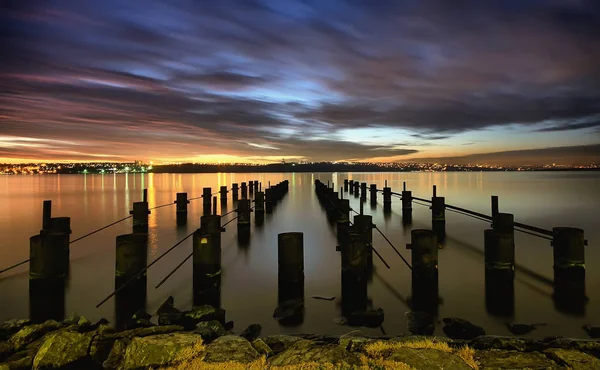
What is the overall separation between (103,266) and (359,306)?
839cm

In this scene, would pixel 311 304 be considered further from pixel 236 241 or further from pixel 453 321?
pixel 236 241

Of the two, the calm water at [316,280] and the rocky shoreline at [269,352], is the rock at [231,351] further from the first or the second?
the calm water at [316,280]

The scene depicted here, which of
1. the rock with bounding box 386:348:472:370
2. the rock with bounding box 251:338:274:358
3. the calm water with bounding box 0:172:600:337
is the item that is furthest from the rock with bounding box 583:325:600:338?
the rock with bounding box 251:338:274:358

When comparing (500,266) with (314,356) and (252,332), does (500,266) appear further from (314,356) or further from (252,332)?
(314,356)

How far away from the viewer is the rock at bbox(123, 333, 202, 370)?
15.1 ft

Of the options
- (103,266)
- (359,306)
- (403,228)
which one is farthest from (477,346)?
(403,228)

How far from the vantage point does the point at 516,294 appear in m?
8.77

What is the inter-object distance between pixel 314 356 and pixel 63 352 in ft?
11.1

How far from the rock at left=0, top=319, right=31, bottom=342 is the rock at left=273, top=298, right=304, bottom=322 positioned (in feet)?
14.7

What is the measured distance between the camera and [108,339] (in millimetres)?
5297

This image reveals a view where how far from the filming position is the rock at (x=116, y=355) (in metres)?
4.83

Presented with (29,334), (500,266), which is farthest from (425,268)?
(29,334)

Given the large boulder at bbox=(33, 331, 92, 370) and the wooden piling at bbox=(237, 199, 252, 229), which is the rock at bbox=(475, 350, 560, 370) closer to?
the large boulder at bbox=(33, 331, 92, 370)

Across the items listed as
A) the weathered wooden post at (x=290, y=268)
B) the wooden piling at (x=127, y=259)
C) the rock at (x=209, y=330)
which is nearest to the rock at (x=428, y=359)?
the rock at (x=209, y=330)
